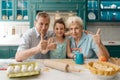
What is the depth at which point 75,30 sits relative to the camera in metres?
2.64

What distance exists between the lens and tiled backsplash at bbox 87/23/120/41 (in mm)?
4832

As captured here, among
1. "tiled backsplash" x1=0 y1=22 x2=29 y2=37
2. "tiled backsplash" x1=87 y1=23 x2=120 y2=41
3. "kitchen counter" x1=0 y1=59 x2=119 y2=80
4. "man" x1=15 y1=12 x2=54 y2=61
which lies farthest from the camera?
"tiled backsplash" x1=87 y1=23 x2=120 y2=41

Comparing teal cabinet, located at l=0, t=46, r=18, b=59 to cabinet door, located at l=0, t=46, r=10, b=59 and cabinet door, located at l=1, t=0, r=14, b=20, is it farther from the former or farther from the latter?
cabinet door, located at l=1, t=0, r=14, b=20

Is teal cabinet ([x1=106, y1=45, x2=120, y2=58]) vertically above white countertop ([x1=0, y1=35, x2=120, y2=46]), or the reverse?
white countertop ([x1=0, y1=35, x2=120, y2=46])

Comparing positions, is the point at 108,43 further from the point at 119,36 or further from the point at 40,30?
the point at 40,30

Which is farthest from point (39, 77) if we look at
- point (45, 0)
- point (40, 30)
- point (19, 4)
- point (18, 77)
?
point (19, 4)

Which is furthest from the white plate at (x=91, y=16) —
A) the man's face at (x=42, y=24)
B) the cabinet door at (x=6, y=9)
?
the man's face at (x=42, y=24)

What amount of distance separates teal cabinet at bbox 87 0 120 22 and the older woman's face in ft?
6.50

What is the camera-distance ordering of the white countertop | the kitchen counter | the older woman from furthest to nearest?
the white countertop → the older woman → the kitchen counter

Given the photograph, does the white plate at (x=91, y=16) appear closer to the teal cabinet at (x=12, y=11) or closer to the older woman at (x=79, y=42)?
the teal cabinet at (x=12, y=11)

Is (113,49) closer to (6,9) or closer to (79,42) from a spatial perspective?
(79,42)

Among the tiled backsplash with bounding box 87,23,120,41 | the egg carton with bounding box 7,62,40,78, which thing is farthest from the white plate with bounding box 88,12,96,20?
the egg carton with bounding box 7,62,40,78

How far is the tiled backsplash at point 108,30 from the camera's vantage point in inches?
190

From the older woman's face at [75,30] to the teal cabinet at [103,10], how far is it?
6.50ft
